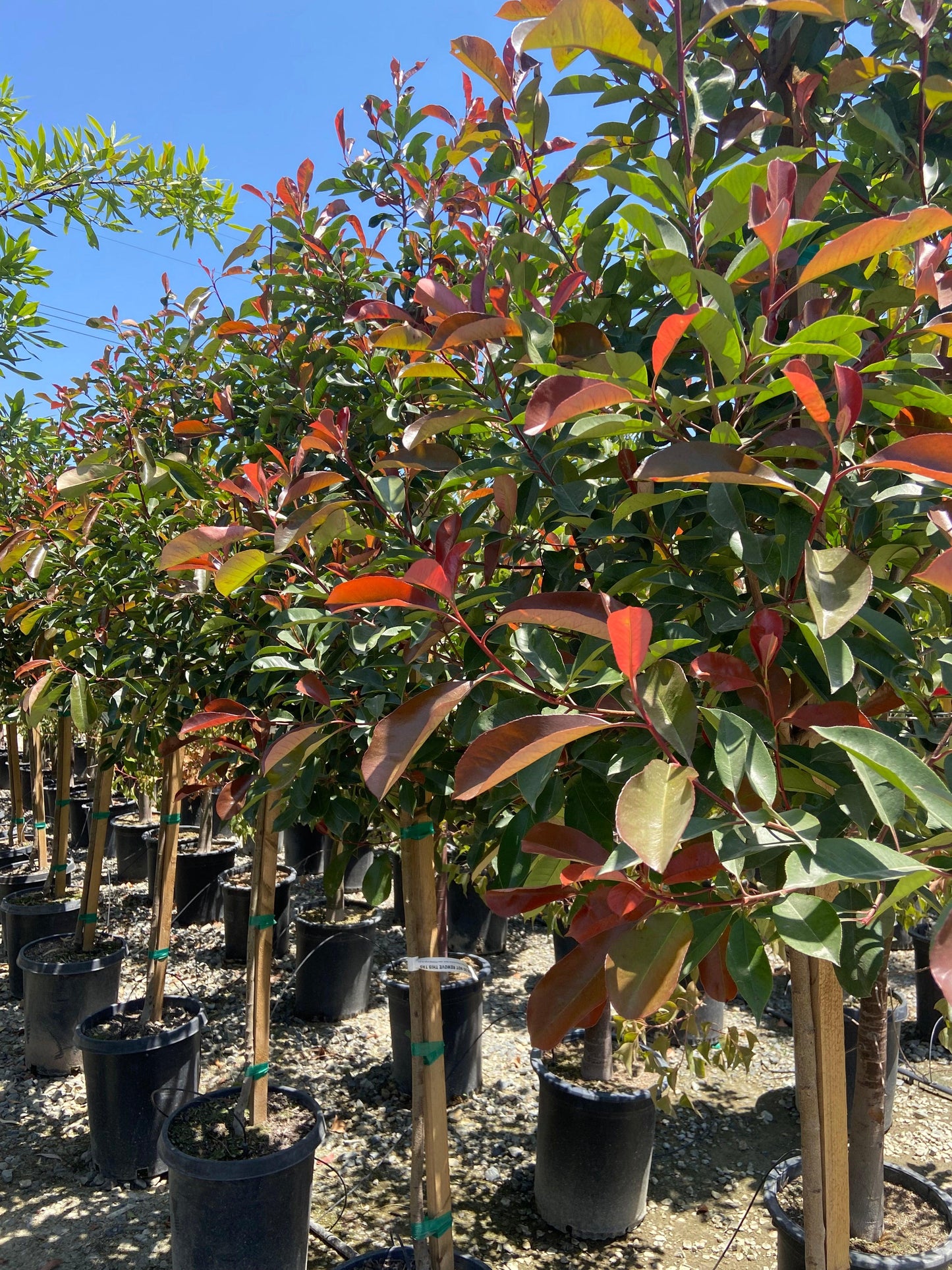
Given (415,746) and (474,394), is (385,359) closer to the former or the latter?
(474,394)

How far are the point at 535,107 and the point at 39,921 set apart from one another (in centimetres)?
416

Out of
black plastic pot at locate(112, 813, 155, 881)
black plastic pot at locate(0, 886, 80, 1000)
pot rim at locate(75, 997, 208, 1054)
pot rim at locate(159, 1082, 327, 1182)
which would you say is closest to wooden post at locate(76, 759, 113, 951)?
pot rim at locate(75, 997, 208, 1054)

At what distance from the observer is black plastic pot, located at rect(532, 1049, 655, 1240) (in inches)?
95.5

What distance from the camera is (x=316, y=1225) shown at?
247 centimetres

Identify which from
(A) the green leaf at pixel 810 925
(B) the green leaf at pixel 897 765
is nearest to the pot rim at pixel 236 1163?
(A) the green leaf at pixel 810 925

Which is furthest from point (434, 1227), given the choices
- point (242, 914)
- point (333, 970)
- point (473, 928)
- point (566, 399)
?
point (473, 928)

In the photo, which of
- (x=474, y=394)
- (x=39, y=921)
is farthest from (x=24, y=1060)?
(x=474, y=394)

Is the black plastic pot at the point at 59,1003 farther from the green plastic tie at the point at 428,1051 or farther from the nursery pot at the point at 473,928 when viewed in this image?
the green plastic tie at the point at 428,1051

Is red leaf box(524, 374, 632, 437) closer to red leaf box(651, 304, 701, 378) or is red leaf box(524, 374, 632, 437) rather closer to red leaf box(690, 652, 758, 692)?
red leaf box(651, 304, 701, 378)

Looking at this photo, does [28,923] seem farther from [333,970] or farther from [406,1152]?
[406,1152]

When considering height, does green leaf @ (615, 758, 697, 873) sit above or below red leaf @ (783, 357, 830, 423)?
below

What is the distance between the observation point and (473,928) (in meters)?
4.69

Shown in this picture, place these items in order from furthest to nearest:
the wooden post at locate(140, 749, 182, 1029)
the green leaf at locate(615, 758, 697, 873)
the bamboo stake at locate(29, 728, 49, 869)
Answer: the bamboo stake at locate(29, 728, 49, 869)
the wooden post at locate(140, 749, 182, 1029)
the green leaf at locate(615, 758, 697, 873)

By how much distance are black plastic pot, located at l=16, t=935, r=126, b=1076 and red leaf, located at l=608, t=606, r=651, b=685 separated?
3.29 metres
